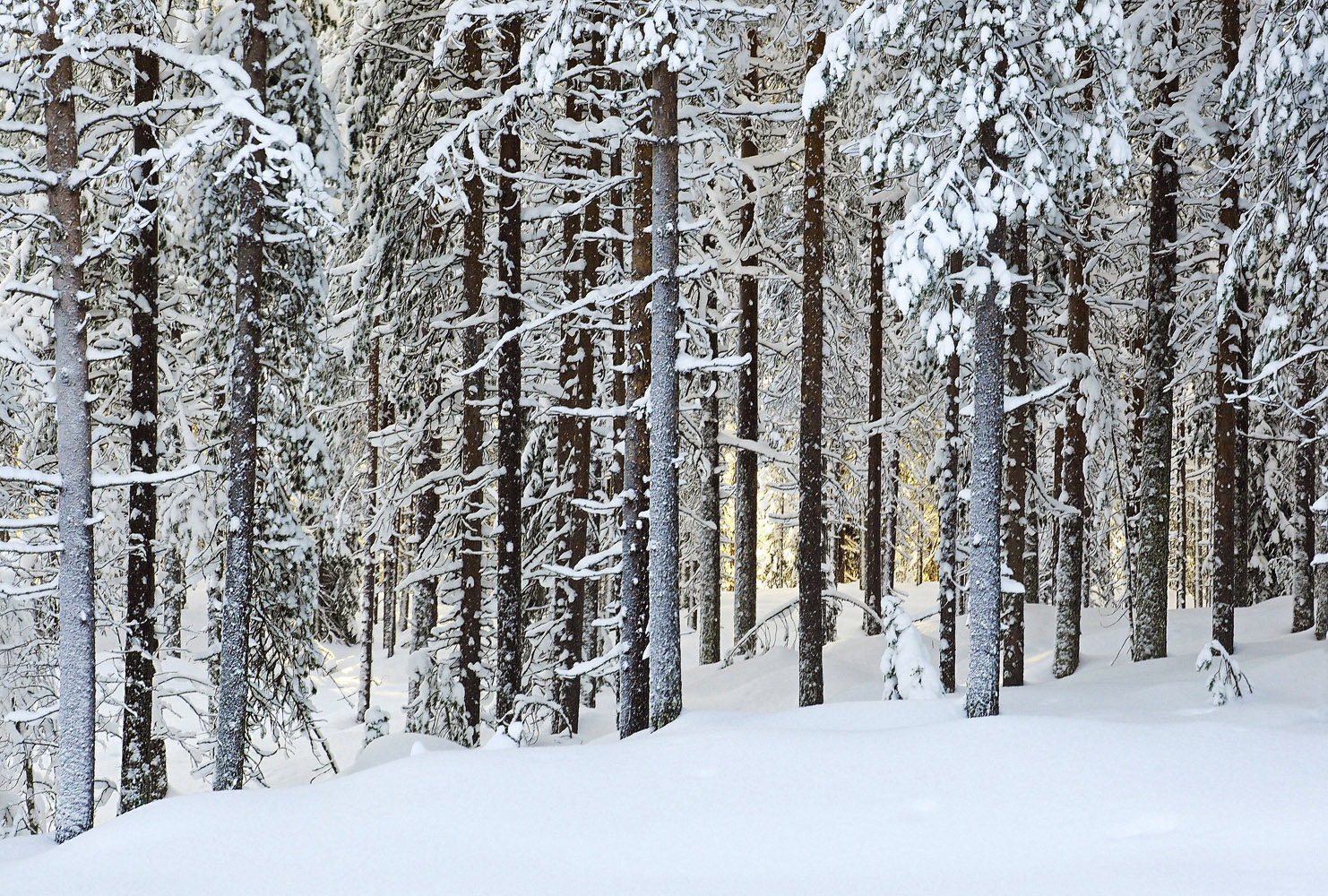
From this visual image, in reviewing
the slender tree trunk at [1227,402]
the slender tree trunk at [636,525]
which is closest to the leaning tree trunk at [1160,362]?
the slender tree trunk at [1227,402]

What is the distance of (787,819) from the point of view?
7543 mm

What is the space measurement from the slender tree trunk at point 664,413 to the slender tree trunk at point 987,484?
301 cm

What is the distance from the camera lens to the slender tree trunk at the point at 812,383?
42.3 ft

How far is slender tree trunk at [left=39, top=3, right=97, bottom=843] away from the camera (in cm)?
886

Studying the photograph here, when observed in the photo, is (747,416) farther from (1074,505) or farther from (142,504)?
(142,504)

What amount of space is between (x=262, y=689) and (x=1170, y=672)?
1221cm

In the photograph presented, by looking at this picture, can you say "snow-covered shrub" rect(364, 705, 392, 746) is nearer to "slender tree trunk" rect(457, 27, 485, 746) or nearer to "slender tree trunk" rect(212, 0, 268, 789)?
"slender tree trunk" rect(457, 27, 485, 746)

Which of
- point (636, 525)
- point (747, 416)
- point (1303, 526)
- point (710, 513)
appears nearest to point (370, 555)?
point (710, 513)

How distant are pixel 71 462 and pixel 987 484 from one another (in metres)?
8.51

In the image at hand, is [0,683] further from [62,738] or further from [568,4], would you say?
[568,4]

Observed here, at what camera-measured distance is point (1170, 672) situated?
13898 mm

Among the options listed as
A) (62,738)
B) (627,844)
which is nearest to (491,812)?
(627,844)

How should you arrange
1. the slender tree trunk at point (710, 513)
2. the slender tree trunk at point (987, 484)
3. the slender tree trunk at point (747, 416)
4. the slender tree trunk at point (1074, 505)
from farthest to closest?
the slender tree trunk at point (710, 513) → the slender tree trunk at point (747, 416) → the slender tree trunk at point (1074, 505) → the slender tree trunk at point (987, 484)

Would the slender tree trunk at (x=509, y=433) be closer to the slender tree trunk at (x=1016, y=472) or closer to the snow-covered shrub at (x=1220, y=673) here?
the slender tree trunk at (x=1016, y=472)
